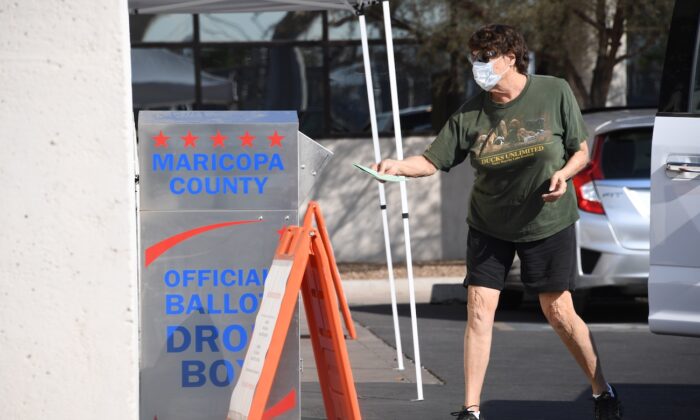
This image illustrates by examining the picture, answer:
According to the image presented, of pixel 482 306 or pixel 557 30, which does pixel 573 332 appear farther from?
pixel 557 30

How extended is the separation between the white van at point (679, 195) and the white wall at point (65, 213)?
2.58 metres

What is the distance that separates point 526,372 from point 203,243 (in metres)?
3.11

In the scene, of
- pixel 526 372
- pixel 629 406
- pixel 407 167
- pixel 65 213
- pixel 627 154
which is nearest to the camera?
pixel 65 213

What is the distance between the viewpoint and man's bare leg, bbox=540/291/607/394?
6023mm

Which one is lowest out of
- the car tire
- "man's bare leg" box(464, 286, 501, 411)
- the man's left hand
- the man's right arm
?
the car tire

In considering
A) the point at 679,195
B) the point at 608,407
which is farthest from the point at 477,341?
the point at 679,195

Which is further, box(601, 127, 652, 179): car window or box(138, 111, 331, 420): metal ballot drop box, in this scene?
box(601, 127, 652, 179): car window

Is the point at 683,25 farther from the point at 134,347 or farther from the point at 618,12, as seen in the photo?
the point at 618,12

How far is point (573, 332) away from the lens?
6.02 metres

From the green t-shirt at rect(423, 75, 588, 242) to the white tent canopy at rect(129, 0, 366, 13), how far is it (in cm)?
265

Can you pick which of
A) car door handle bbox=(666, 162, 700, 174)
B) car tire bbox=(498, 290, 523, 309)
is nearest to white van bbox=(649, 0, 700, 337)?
car door handle bbox=(666, 162, 700, 174)

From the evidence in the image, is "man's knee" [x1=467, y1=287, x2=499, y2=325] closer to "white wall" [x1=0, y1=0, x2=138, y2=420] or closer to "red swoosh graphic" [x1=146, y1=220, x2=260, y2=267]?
"red swoosh graphic" [x1=146, y1=220, x2=260, y2=267]

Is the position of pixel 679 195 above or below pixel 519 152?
below

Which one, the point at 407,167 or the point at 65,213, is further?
the point at 407,167
